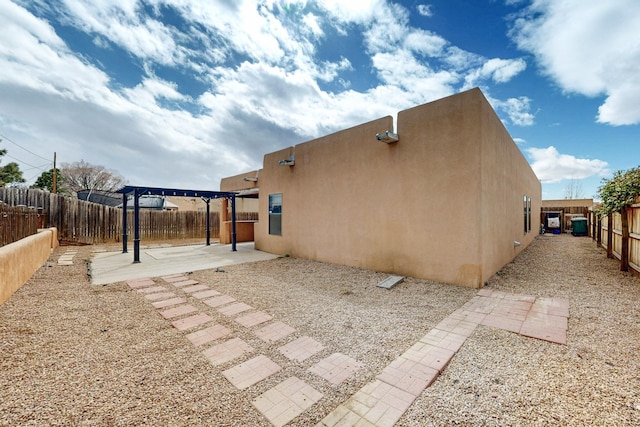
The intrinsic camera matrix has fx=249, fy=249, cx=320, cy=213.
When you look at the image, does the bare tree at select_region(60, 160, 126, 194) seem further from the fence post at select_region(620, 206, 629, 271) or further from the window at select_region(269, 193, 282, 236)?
the fence post at select_region(620, 206, 629, 271)

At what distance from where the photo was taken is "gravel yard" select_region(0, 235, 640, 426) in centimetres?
187

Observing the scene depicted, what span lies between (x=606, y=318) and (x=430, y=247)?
2690 mm

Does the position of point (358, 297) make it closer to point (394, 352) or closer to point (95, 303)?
point (394, 352)

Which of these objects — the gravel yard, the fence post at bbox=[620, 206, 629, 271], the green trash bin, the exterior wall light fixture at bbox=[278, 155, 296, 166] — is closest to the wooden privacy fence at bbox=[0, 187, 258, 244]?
the gravel yard

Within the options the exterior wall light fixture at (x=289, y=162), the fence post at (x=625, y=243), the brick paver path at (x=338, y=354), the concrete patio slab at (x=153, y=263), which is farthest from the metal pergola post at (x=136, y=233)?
the fence post at (x=625, y=243)

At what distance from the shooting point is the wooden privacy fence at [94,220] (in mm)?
9828

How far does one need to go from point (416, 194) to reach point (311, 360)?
14.3 feet

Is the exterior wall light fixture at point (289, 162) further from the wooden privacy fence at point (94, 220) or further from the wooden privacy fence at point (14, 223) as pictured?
the wooden privacy fence at point (94, 220)

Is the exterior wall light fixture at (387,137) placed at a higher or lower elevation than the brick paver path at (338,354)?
higher

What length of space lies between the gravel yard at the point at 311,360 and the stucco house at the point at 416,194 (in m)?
1.07

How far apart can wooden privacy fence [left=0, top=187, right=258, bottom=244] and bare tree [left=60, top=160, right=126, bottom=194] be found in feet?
69.8

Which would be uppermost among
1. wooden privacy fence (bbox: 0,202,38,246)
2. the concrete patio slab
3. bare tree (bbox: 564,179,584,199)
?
bare tree (bbox: 564,179,584,199)

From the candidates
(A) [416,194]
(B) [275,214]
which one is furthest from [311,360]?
(B) [275,214]

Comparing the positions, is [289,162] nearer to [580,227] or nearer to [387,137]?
[387,137]
